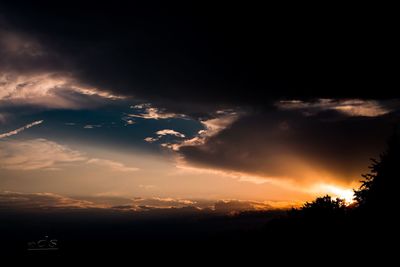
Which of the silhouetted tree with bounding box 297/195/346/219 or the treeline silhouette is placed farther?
the silhouetted tree with bounding box 297/195/346/219

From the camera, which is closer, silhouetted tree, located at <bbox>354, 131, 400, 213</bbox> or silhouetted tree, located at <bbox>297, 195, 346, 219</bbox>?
silhouetted tree, located at <bbox>354, 131, 400, 213</bbox>

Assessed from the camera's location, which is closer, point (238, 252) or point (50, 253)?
point (50, 253)

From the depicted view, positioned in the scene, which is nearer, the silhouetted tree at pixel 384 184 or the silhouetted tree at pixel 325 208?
the silhouetted tree at pixel 384 184

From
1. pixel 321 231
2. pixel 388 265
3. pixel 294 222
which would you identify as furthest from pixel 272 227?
pixel 388 265

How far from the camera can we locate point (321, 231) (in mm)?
53312

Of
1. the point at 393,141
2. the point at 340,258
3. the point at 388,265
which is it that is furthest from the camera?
the point at 393,141

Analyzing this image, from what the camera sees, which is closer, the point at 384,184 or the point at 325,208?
the point at 384,184

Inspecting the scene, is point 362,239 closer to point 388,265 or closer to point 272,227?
point 388,265

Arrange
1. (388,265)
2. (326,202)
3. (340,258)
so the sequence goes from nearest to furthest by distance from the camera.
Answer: (388,265)
(340,258)
(326,202)

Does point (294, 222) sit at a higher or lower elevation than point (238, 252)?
higher

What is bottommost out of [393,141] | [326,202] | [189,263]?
[189,263]

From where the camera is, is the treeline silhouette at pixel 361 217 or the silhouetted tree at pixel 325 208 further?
the silhouetted tree at pixel 325 208

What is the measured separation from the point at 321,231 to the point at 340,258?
11563 mm

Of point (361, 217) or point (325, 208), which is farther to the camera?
point (325, 208)
